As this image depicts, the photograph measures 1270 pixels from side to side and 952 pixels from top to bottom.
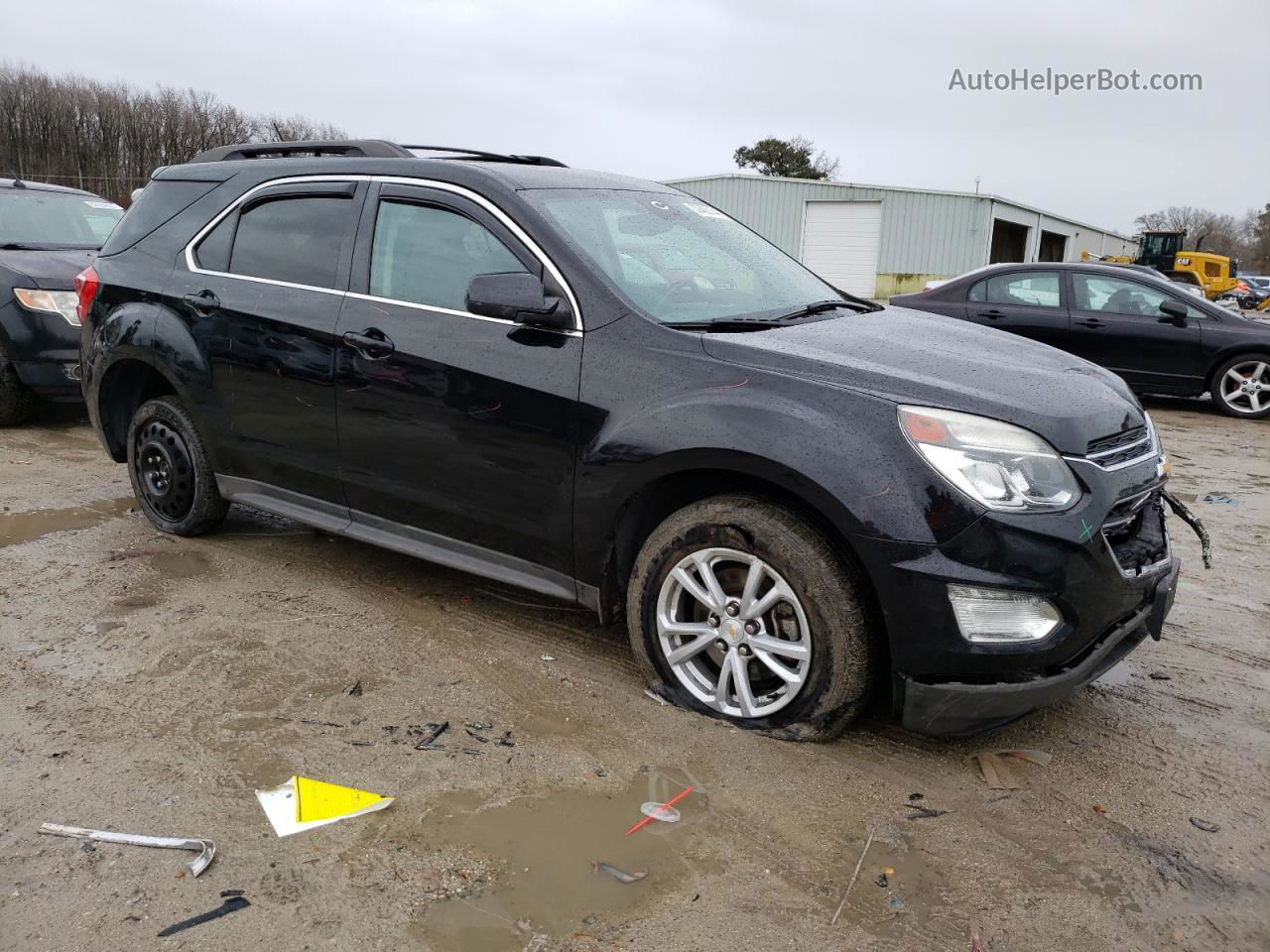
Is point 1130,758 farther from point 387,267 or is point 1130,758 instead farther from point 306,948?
point 387,267

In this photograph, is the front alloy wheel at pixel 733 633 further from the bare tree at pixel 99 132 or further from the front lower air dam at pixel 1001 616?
the bare tree at pixel 99 132

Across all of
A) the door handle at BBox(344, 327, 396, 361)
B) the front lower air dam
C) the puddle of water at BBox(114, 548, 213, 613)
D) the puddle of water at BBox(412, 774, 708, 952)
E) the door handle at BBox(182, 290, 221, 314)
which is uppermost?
the door handle at BBox(182, 290, 221, 314)

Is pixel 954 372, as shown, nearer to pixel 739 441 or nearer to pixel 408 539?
pixel 739 441

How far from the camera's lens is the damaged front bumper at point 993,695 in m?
2.85

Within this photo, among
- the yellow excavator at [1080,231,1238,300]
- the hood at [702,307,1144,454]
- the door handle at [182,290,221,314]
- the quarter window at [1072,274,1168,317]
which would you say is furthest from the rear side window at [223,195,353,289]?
the yellow excavator at [1080,231,1238,300]

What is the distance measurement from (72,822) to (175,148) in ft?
149

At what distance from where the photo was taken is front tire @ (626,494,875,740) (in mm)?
2975

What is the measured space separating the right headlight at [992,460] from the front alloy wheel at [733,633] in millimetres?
603

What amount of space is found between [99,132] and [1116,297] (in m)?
42.6

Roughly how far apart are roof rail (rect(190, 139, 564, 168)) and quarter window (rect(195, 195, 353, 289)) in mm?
281

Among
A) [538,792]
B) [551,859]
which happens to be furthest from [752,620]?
[551,859]

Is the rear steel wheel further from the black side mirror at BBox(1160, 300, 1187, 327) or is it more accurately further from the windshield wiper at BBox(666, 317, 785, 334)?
the black side mirror at BBox(1160, 300, 1187, 327)

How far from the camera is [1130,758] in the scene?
3154mm

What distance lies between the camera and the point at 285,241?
14.2 ft
